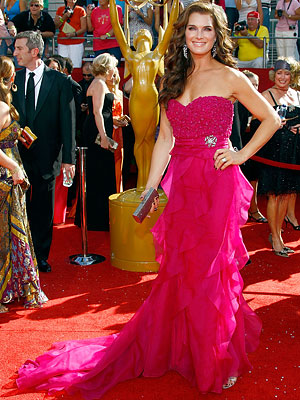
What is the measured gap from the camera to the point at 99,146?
6777mm

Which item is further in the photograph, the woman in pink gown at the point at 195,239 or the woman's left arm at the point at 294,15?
the woman's left arm at the point at 294,15

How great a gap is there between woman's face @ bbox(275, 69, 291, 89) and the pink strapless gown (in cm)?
288

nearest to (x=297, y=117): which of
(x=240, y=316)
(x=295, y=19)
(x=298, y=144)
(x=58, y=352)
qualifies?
(x=298, y=144)

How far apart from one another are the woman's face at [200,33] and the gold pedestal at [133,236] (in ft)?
7.94

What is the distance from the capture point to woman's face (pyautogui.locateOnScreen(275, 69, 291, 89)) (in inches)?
227

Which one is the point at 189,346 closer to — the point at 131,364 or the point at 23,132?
the point at 131,364

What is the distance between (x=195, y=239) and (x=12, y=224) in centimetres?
182

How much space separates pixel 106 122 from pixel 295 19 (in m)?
5.02

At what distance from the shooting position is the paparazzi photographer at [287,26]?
9.74 m

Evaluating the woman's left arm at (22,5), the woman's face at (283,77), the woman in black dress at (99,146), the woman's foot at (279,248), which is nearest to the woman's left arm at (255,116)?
the woman's face at (283,77)

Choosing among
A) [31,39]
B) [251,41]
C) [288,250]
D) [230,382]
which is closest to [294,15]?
[251,41]

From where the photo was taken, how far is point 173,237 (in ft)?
10.5

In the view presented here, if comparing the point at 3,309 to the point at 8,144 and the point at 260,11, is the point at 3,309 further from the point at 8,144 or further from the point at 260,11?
the point at 260,11

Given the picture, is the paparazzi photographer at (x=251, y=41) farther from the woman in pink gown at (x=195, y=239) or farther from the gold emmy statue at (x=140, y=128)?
the woman in pink gown at (x=195, y=239)
